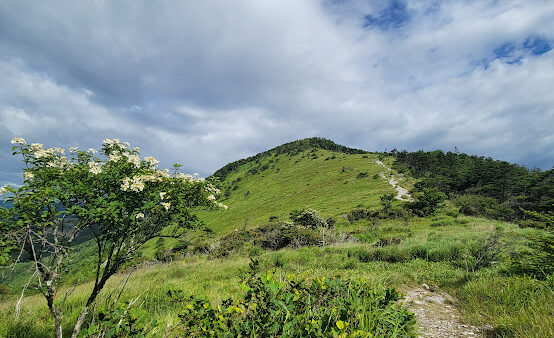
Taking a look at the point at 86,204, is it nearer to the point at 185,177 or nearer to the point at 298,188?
the point at 185,177

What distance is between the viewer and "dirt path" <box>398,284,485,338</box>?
407cm

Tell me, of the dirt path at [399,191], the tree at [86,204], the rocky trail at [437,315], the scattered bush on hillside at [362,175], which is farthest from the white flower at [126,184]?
the scattered bush on hillside at [362,175]

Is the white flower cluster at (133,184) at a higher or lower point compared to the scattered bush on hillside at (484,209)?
higher

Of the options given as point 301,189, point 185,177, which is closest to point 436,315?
point 185,177

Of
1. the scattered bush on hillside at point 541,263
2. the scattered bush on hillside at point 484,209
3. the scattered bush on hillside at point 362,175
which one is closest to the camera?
the scattered bush on hillside at point 541,263

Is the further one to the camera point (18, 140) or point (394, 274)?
point (394, 274)

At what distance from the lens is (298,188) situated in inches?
2837

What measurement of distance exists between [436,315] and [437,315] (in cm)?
3

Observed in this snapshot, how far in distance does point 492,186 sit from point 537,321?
59.6 metres

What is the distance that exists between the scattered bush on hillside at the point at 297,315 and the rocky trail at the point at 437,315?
2.74ft

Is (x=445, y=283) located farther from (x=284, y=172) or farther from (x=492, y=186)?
(x=284, y=172)

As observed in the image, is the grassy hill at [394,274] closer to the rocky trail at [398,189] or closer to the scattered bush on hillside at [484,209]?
the scattered bush on hillside at [484,209]

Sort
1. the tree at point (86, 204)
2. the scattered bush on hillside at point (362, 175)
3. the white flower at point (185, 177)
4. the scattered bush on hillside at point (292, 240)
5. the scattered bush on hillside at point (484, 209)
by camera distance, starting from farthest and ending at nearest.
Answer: the scattered bush on hillside at point (362, 175)
the scattered bush on hillside at point (484, 209)
the scattered bush on hillside at point (292, 240)
the white flower at point (185, 177)
the tree at point (86, 204)

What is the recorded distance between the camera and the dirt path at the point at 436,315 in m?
4.07
